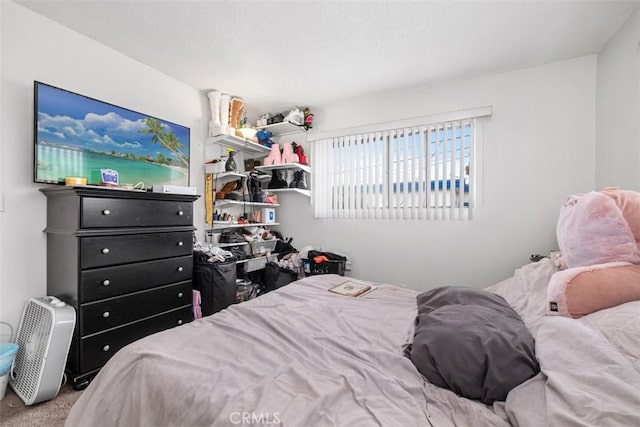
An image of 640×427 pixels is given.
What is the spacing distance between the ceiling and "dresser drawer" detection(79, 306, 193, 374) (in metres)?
2.16

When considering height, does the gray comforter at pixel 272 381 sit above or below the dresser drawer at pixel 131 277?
below

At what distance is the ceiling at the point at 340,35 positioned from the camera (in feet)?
5.63

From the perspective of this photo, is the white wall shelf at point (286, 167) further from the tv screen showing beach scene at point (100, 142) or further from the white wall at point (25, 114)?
the white wall at point (25, 114)

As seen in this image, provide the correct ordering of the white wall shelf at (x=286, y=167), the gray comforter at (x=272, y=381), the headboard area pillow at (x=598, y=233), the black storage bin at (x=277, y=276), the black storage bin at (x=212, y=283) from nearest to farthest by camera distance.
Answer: the gray comforter at (x=272, y=381), the headboard area pillow at (x=598, y=233), the black storage bin at (x=212, y=283), the black storage bin at (x=277, y=276), the white wall shelf at (x=286, y=167)

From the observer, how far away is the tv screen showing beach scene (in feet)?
5.96

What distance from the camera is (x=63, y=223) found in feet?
5.79

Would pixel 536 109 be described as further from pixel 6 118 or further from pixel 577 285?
pixel 6 118

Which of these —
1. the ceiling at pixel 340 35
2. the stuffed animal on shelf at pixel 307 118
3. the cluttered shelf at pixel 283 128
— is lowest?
the cluttered shelf at pixel 283 128

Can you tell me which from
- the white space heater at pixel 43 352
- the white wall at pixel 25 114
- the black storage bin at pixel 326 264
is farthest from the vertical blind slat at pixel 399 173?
the white space heater at pixel 43 352

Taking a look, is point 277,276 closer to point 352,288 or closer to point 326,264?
point 326,264

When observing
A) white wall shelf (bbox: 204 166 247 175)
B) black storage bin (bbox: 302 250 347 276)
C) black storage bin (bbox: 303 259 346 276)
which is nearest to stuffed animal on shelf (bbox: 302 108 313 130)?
white wall shelf (bbox: 204 166 247 175)

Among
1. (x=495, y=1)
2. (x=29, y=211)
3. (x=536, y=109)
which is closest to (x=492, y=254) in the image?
(x=536, y=109)

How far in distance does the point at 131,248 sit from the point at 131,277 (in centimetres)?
21

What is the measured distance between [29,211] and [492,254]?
146 inches
